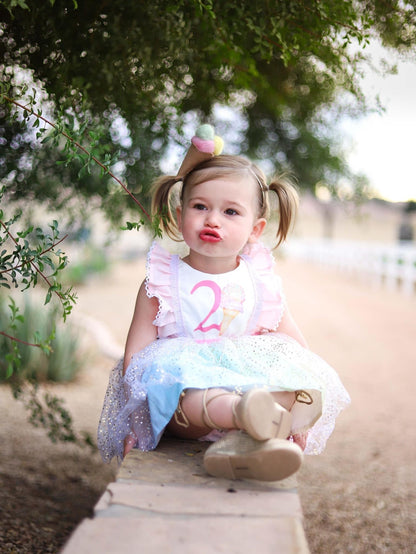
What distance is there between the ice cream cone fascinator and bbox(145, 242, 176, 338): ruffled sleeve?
446 mm

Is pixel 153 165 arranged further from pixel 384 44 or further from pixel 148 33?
pixel 384 44

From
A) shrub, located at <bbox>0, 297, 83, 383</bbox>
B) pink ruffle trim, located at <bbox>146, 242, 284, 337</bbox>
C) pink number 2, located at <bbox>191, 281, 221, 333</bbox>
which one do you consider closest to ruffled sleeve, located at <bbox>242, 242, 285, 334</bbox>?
pink ruffle trim, located at <bbox>146, 242, 284, 337</bbox>

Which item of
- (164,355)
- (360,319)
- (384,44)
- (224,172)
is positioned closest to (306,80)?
(384,44)

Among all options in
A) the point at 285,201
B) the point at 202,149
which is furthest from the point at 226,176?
the point at 285,201

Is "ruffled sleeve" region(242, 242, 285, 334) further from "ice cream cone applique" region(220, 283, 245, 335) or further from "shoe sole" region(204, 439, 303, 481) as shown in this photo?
"shoe sole" region(204, 439, 303, 481)

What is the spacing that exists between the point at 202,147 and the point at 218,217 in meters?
0.31

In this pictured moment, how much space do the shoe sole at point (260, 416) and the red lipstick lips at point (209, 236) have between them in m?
0.82

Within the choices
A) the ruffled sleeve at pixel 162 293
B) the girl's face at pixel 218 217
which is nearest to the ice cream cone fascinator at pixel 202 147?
the girl's face at pixel 218 217

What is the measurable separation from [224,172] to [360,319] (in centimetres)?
1030

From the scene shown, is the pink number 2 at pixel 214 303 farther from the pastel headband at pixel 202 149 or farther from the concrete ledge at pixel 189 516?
the concrete ledge at pixel 189 516

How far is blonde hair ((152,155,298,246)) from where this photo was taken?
2.51 m

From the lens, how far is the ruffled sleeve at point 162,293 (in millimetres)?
2436

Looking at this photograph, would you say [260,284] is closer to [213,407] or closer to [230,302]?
[230,302]

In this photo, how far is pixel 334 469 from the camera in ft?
16.4
